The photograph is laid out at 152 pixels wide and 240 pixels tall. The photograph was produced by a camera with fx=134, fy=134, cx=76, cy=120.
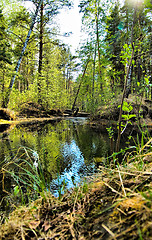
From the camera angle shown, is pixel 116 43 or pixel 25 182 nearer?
pixel 25 182

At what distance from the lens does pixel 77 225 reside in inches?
31.2

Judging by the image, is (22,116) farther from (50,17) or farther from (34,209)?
(34,209)

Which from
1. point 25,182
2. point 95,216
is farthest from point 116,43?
point 95,216

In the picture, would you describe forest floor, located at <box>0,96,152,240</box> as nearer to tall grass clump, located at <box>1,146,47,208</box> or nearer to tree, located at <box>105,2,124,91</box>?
tall grass clump, located at <box>1,146,47,208</box>

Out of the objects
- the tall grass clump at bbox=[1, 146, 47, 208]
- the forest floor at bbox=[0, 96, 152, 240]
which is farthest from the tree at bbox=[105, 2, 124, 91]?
the tall grass clump at bbox=[1, 146, 47, 208]

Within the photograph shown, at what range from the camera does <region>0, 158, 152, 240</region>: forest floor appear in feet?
1.97

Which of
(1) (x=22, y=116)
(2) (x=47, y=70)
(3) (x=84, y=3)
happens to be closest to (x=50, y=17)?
(3) (x=84, y=3)

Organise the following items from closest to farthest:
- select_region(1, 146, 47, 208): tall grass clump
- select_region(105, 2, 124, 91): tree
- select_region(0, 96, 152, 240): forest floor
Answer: select_region(0, 96, 152, 240): forest floor → select_region(1, 146, 47, 208): tall grass clump → select_region(105, 2, 124, 91): tree

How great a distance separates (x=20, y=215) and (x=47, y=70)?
683 inches

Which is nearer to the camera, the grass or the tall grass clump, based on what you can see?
the grass

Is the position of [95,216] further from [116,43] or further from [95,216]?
[116,43]

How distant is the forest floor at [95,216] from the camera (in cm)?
60

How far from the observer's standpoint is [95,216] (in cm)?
78

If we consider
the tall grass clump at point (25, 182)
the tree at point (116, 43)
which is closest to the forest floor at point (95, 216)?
the tall grass clump at point (25, 182)
